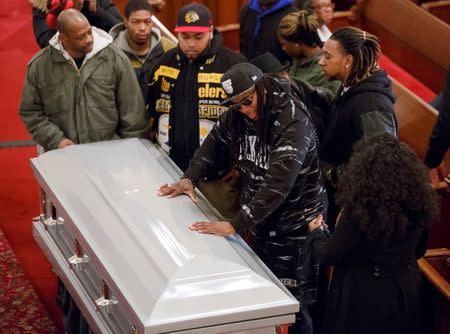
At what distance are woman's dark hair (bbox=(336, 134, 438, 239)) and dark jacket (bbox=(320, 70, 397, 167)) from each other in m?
0.62

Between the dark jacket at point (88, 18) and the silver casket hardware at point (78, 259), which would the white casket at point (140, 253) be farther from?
the dark jacket at point (88, 18)

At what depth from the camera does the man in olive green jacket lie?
416 cm

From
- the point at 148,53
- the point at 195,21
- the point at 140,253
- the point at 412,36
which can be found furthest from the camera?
the point at 412,36

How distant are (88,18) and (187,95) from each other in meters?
1.62

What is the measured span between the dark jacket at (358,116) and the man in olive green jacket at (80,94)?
90cm

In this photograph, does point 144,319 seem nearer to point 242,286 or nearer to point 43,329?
point 242,286

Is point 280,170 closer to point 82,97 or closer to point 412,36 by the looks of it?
point 82,97

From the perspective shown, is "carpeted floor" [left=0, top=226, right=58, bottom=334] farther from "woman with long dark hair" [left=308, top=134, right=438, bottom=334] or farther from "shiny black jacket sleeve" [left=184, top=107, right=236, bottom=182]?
"woman with long dark hair" [left=308, top=134, right=438, bottom=334]

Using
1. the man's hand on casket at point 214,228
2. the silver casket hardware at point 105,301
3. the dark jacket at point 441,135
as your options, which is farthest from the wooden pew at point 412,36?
the silver casket hardware at point 105,301

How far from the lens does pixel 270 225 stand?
365 cm

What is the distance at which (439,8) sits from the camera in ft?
25.3


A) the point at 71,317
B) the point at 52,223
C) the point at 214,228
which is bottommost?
the point at 71,317

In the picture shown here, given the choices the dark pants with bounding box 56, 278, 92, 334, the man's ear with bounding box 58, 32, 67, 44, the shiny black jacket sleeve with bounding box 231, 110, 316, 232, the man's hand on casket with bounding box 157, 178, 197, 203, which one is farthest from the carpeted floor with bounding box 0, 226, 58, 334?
the shiny black jacket sleeve with bounding box 231, 110, 316, 232

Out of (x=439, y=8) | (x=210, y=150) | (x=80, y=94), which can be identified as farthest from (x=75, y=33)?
(x=439, y=8)
